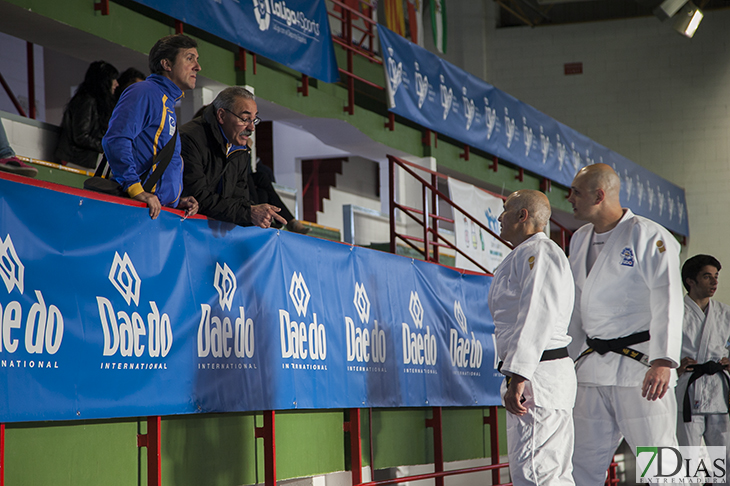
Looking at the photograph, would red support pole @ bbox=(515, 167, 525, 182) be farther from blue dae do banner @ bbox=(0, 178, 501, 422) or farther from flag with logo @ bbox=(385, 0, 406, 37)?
blue dae do banner @ bbox=(0, 178, 501, 422)

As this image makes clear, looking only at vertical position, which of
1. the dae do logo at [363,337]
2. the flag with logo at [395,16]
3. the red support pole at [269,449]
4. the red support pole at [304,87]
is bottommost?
the red support pole at [269,449]

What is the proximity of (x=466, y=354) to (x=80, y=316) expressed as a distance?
3666 mm

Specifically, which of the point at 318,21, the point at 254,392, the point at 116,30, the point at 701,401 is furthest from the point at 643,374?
the point at 318,21

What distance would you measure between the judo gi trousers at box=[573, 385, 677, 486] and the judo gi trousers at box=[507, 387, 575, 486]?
1.07ft

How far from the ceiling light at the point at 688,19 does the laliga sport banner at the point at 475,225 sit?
6.33 metres

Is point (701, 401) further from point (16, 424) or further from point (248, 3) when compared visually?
point (16, 424)

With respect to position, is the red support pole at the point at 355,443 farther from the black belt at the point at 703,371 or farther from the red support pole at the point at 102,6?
the red support pole at the point at 102,6

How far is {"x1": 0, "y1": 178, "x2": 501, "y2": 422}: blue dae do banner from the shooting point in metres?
3.02

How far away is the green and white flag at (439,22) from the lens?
1711 centimetres

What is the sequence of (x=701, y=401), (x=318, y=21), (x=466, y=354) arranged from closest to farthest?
(x=466, y=354)
(x=701, y=401)
(x=318, y=21)

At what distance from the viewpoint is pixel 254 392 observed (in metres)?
4.12

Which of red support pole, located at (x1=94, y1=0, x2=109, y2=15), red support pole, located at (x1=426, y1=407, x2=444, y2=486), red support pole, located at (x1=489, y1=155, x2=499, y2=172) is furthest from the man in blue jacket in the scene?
red support pole, located at (x1=489, y1=155, x2=499, y2=172)

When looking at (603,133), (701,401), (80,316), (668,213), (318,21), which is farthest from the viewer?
(603,133)

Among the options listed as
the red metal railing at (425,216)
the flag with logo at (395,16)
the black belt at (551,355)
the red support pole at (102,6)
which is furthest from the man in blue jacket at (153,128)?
the flag with logo at (395,16)
